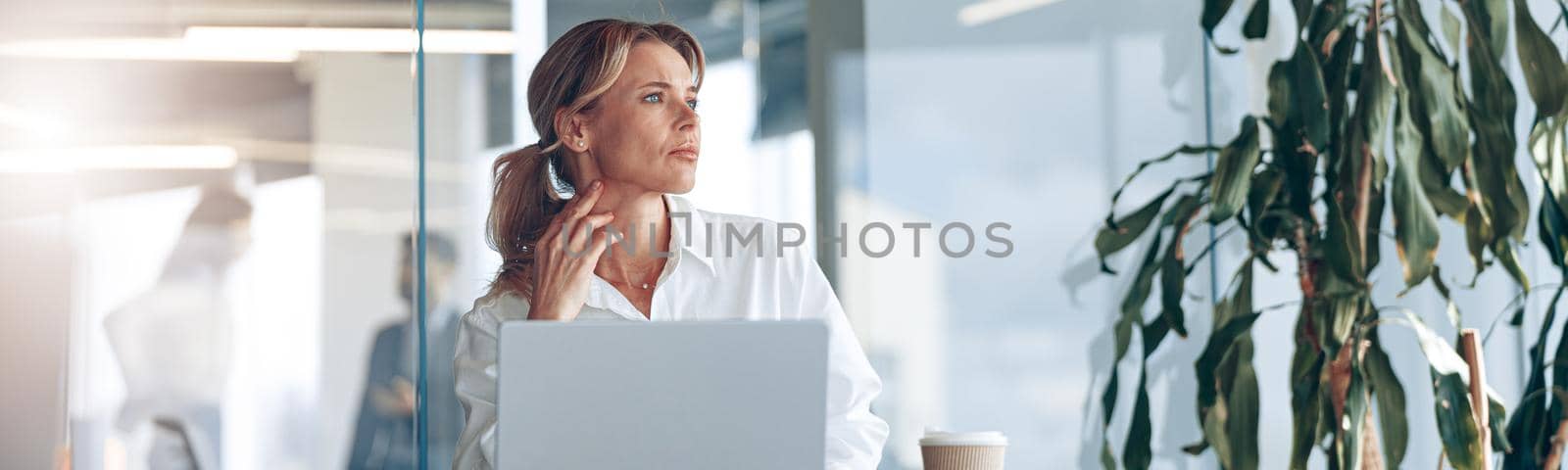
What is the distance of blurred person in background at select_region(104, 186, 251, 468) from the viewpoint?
3125mm

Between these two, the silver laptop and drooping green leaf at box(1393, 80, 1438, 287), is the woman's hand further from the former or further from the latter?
drooping green leaf at box(1393, 80, 1438, 287)

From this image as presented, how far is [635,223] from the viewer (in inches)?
101

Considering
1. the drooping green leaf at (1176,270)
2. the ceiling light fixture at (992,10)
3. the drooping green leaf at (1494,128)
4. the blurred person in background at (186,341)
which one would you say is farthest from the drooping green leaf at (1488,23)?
the blurred person in background at (186,341)

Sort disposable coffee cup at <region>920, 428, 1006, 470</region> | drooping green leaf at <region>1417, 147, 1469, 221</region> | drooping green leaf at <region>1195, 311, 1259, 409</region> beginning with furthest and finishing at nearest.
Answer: drooping green leaf at <region>1195, 311, 1259, 409</region>
drooping green leaf at <region>1417, 147, 1469, 221</region>
disposable coffee cup at <region>920, 428, 1006, 470</region>

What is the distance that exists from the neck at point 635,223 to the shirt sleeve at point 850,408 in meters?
0.36

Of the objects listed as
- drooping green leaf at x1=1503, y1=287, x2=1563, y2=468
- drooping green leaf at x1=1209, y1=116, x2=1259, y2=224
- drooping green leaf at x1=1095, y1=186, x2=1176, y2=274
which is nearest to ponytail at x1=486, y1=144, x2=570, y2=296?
drooping green leaf at x1=1095, y1=186, x2=1176, y2=274

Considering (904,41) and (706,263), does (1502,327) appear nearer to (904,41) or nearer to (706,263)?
(904,41)

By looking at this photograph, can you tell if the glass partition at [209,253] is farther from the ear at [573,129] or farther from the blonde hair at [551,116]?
the ear at [573,129]

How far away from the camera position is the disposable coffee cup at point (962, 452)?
215 cm

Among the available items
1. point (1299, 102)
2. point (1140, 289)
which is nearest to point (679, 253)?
point (1140, 289)

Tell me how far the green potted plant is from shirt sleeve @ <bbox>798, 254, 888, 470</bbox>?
0.73 metres

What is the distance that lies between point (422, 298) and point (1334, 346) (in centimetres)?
168

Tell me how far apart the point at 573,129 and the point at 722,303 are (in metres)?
0.43

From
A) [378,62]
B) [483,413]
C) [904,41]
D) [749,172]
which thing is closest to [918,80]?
[904,41]
